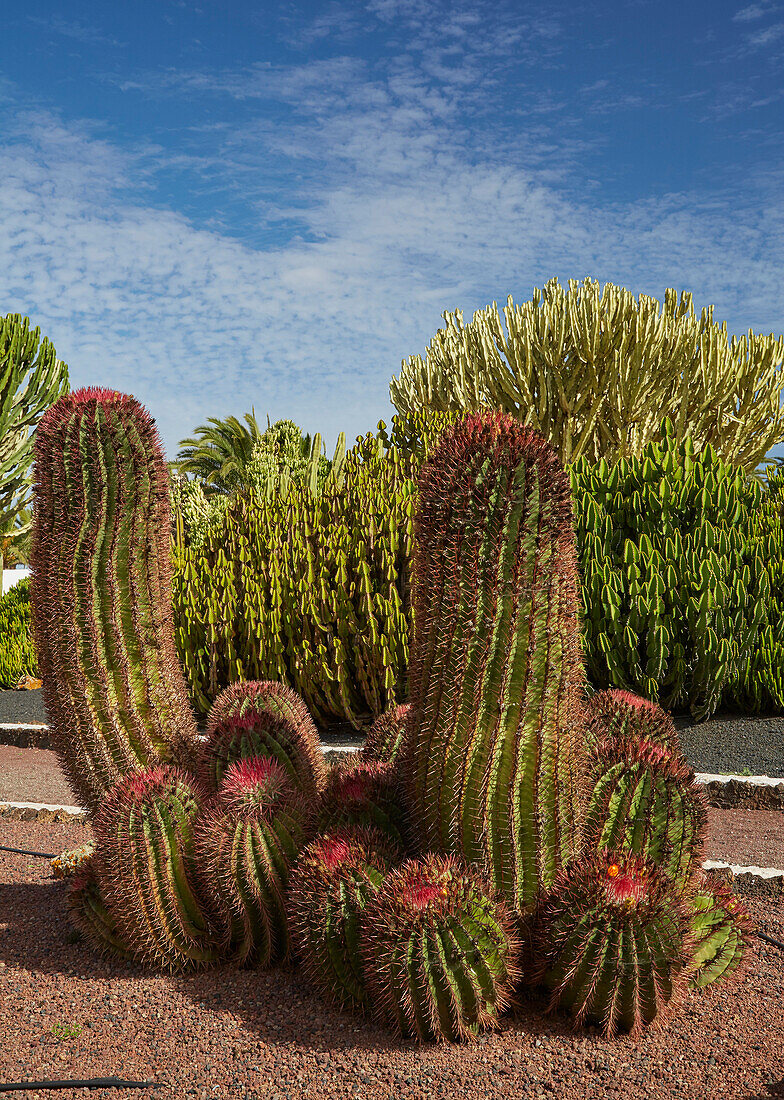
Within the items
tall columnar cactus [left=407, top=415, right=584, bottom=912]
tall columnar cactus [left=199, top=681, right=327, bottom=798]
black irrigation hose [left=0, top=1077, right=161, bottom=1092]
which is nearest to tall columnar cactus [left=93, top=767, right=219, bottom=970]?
tall columnar cactus [left=199, top=681, right=327, bottom=798]

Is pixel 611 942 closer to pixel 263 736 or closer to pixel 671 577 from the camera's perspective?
pixel 263 736

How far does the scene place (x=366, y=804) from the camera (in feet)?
8.53

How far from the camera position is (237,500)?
7832mm

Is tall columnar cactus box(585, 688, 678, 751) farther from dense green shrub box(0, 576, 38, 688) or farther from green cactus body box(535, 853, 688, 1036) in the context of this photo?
dense green shrub box(0, 576, 38, 688)

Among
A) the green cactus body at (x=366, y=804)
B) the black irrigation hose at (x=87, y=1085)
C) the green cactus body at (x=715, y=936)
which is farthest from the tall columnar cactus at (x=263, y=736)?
the green cactus body at (x=715, y=936)

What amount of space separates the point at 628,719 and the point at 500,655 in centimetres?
112

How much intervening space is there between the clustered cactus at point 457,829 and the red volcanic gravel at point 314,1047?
8 cm

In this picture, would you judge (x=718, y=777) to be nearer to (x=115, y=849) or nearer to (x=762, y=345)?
(x=115, y=849)

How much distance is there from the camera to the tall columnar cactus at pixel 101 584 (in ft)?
9.70

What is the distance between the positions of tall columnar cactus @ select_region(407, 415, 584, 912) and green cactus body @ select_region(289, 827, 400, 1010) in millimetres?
203

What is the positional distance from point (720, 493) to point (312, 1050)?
5384mm

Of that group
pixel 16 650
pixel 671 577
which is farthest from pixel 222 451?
pixel 671 577

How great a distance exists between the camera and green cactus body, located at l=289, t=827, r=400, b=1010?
2.23 m

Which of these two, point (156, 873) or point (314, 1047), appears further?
point (156, 873)
